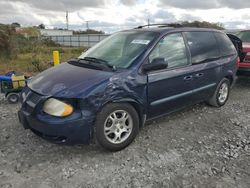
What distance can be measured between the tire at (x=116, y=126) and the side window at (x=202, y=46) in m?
1.68

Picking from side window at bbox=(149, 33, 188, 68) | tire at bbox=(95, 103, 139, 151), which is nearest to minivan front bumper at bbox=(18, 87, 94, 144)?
tire at bbox=(95, 103, 139, 151)

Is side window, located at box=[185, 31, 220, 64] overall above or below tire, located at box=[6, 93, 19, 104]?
above

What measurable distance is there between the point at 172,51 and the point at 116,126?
63.0 inches

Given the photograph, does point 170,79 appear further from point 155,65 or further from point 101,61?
point 101,61

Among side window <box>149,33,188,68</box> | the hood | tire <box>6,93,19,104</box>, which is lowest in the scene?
tire <box>6,93,19,104</box>

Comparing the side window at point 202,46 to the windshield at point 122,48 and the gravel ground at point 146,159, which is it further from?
the gravel ground at point 146,159

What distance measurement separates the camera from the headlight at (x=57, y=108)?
125 inches

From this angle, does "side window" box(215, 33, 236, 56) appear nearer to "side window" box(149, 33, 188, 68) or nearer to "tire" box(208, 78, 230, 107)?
"tire" box(208, 78, 230, 107)

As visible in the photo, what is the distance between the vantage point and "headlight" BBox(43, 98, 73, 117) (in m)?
3.18

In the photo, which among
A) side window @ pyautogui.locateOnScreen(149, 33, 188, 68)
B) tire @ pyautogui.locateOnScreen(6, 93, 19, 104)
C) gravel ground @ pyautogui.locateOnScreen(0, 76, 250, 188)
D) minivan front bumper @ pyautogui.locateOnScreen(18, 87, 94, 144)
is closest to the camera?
gravel ground @ pyautogui.locateOnScreen(0, 76, 250, 188)

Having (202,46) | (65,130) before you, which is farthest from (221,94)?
(65,130)

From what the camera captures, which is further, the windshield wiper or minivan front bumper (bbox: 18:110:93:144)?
the windshield wiper

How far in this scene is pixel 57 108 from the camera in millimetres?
3201

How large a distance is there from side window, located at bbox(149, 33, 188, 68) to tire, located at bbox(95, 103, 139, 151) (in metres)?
0.89
